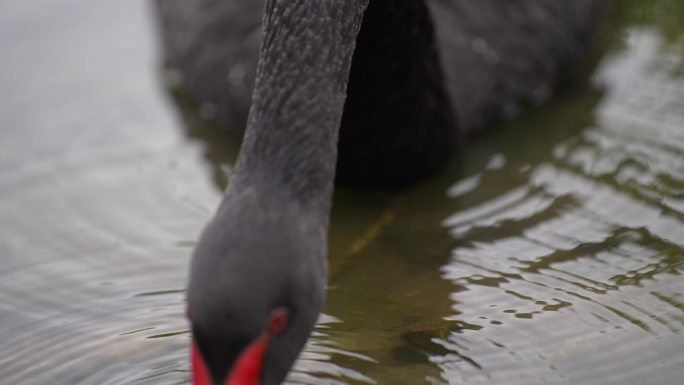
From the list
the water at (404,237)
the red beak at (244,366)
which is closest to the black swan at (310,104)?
the red beak at (244,366)

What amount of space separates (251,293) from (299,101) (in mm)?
537

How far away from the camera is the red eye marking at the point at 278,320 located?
2432 millimetres

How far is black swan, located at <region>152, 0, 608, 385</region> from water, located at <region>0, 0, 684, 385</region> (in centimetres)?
16

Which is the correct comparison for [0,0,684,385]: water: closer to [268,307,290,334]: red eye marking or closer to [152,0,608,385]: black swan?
[152,0,608,385]: black swan

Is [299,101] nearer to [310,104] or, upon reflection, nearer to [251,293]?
[310,104]

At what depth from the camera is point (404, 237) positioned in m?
3.89

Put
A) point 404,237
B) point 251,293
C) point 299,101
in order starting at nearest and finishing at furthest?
1. point 251,293
2. point 299,101
3. point 404,237

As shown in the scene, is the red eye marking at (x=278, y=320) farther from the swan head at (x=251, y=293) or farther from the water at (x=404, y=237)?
the water at (x=404, y=237)

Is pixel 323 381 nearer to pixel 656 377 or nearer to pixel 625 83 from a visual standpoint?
pixel 656 377

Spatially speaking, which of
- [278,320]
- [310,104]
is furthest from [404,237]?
[278,320]

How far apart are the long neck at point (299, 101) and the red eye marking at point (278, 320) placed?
0.90 ft

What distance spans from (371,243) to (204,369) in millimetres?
1503

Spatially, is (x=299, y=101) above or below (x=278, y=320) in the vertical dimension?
A: above

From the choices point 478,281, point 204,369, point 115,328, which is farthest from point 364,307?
point 204,369
